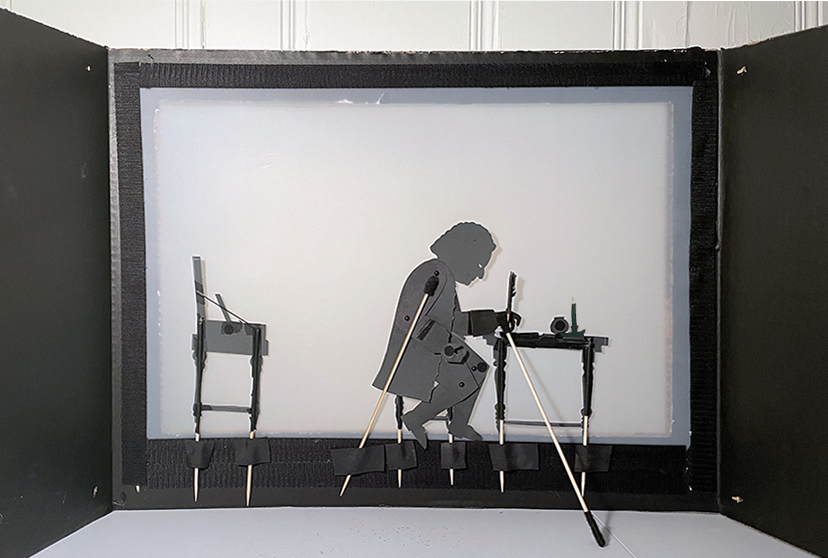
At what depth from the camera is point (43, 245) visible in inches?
35.6

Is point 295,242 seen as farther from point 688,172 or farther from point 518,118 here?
point 688,172

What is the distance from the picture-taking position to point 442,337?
1.04 meters

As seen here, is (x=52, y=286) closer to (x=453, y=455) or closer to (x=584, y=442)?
(x=453, y=455)

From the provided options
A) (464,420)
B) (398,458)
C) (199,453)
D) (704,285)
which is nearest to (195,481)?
(199,453)

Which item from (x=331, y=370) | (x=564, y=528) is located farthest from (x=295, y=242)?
(x=564, y=528)

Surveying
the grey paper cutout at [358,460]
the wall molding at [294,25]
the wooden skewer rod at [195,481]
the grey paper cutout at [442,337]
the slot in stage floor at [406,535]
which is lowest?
the slot in stage floor at [406,535]

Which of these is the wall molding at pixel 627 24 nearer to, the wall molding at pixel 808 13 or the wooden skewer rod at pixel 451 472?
the wall molding at pixel 808 13

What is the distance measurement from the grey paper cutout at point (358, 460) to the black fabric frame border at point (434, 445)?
0.06 ft


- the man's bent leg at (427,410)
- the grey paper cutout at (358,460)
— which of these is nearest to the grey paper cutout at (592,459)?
the man's bent leg at (427,410)

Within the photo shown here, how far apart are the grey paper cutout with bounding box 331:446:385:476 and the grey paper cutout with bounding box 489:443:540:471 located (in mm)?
200

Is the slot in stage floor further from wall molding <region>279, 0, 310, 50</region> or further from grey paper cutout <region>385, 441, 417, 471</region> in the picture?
wall molding <region>279, 0, 310, 50</region>

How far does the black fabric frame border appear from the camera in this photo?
1033 mm

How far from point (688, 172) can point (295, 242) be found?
2.30ft

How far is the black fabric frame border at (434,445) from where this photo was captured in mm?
1033
